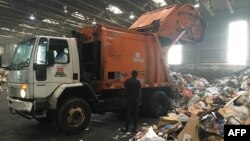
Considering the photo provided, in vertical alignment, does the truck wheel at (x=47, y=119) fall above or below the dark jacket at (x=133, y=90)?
below

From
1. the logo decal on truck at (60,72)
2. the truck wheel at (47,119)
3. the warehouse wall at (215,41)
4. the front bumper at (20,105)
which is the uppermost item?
the warehouse wall at (215,41)

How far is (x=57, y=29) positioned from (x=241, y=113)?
15534mm

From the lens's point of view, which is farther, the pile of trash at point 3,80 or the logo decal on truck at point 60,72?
the pile of trash at point 3,80

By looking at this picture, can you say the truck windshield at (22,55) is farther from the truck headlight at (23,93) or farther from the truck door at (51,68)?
the truck headlight at (23,93)

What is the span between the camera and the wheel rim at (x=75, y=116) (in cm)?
585

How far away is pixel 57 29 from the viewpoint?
1853 cm

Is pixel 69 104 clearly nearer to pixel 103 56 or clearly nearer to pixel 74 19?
pixel 103 56

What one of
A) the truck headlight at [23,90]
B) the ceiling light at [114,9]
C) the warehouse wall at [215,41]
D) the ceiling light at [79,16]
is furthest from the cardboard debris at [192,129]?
the warehouse wall at [215,41]

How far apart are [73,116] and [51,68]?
1200mm

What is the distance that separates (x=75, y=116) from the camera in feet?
19.5

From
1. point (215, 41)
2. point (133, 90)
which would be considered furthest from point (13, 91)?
point (215, 41)

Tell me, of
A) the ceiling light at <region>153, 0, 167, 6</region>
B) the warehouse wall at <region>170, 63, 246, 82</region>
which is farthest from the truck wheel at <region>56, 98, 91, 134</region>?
the warehouse wall at <region>170, 63, 246, 82</region>

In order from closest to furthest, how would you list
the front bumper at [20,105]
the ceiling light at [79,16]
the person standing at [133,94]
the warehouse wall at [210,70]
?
the front bumper at [20,105]
the person standing at [133,94]
the warehouse wall at [210,70]
the ceiling light at [79,16]

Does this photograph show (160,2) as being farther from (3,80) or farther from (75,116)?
(3,80)
